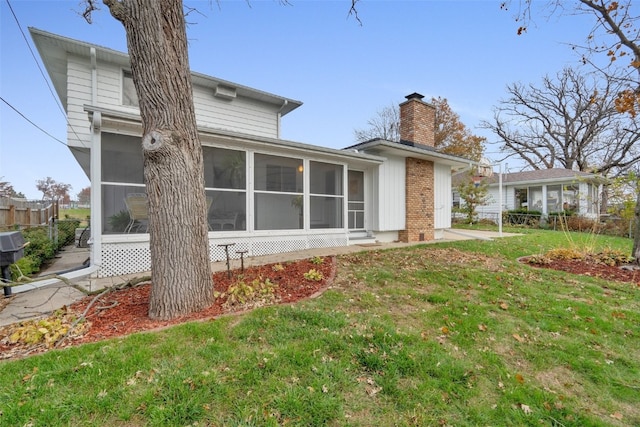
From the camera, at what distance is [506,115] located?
26531 mm

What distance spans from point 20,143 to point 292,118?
13.5m

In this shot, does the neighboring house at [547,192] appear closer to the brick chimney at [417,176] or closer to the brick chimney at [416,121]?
the brick chimney at [416,121]

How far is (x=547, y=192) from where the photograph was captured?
63.5 feet

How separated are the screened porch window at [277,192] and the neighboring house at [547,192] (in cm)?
1540

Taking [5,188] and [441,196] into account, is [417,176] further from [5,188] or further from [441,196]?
[5,188]

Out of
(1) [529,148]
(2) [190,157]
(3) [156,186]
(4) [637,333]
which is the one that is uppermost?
(1) [529,148]

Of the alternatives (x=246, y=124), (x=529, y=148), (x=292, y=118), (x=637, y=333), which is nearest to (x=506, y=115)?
(x=529, y=148)

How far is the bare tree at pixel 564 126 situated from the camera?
72.3 feet

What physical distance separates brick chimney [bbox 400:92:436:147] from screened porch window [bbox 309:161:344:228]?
3422 mm

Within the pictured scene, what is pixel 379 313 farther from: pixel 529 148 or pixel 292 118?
pixel 529 148

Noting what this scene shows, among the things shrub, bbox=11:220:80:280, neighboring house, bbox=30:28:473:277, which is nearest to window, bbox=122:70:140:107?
neighboring house, bbox=30:28:473:277

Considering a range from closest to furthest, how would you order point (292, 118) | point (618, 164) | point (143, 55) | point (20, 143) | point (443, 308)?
point (143, 55), point (443, 308), point (20, 143), point (292, 118), point (618, 164)

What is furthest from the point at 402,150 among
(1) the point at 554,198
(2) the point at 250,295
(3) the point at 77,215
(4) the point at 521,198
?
(3) the point at 77,215

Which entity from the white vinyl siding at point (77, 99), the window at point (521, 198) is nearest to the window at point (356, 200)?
the white vinyl siding at point (77, 99)
